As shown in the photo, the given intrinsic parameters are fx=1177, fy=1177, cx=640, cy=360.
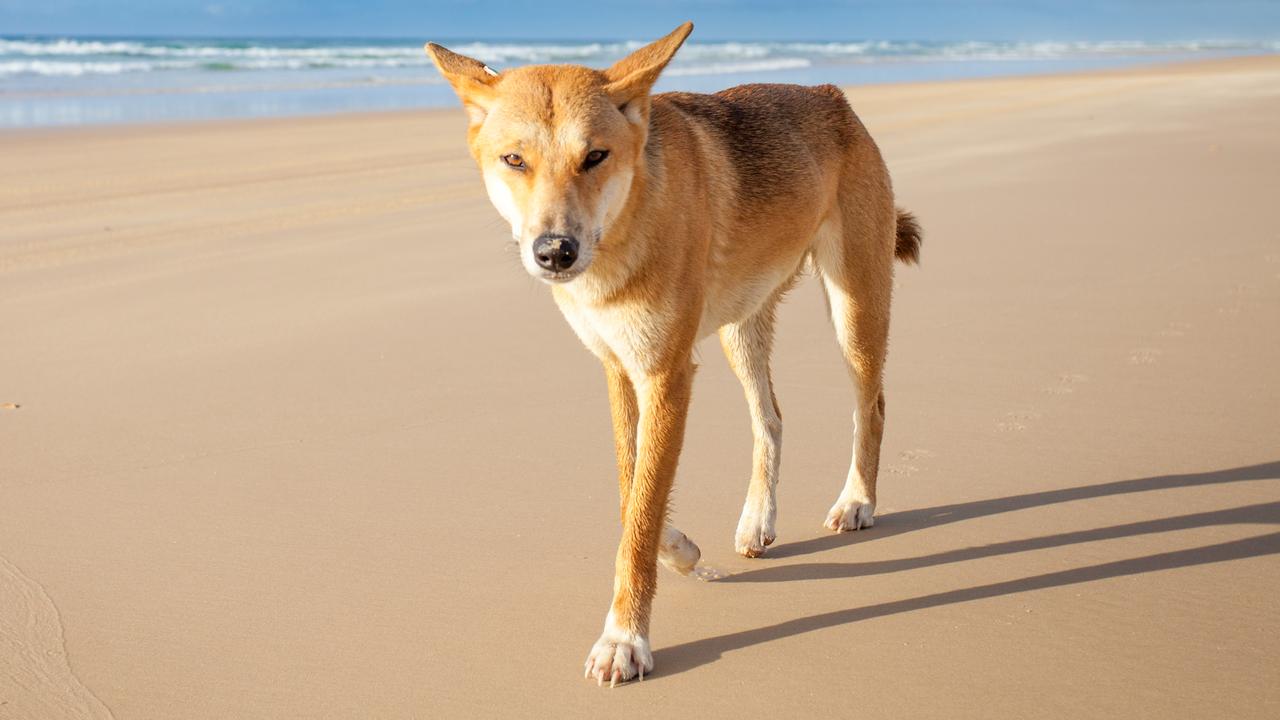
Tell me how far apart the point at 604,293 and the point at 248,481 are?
198 centimetres

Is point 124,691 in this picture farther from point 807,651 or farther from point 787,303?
point 787,303

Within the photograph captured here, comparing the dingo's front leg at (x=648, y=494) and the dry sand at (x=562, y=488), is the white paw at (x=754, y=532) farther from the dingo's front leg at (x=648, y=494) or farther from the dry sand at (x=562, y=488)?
the dingo's front leg at (x=648, y=494)

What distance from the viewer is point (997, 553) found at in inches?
158

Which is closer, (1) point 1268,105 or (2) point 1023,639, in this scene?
(2) point 1023,639

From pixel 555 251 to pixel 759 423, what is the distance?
158cm

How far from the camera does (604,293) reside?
11.1 feet

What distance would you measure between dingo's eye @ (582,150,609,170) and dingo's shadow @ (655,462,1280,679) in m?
1.41

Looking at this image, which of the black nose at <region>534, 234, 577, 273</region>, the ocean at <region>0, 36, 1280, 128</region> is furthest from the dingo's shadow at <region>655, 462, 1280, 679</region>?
the ocean at <region>0, 36, 1280, 128</region>

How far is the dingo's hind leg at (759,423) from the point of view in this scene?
4.10 m

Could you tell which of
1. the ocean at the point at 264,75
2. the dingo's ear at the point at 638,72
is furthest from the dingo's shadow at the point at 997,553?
the ocean at the point at 264,75

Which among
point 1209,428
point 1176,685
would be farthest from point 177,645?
point 1209,428

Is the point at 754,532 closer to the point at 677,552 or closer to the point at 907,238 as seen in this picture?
the point at 677,552

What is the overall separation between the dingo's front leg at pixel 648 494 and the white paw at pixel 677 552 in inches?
9.3

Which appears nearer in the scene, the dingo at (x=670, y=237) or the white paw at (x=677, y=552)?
the dingo at (x=670, y=237)
